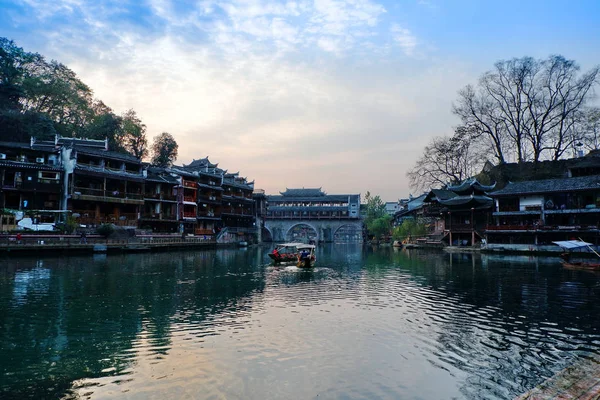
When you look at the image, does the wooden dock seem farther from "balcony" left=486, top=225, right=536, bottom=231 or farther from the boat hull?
"balcony" left=486, top=225, right=536, bottom=231

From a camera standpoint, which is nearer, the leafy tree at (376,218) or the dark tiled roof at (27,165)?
the dark tiled roof at (27,165)

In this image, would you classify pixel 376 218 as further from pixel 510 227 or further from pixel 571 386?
pixel 571 386

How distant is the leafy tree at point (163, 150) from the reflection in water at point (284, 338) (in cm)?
4814

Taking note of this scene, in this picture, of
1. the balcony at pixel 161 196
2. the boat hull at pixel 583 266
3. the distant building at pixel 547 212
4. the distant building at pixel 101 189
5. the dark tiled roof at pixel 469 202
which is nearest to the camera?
the boat hull at pixel 583 266

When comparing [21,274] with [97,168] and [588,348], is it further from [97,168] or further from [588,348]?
[588,348]

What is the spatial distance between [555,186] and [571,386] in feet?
153

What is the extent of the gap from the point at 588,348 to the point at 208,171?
6231 cm

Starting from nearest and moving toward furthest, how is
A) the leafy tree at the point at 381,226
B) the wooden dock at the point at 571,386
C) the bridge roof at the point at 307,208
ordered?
the wooden dock at the point at 571,386 < the leafy tree at the point at 381,226 < the bridge roof at the point at 307,208

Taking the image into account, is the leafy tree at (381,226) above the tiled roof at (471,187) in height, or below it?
below

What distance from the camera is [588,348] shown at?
10.8 metres

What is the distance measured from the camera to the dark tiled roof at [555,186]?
43822 mm

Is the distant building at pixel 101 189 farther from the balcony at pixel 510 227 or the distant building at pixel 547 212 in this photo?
the distant building at pixel 547 212

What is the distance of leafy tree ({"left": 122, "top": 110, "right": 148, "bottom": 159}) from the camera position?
63719 mm

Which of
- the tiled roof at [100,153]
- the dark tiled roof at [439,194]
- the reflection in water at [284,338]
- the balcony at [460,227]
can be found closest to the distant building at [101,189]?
the tiled roof at [100,153]
